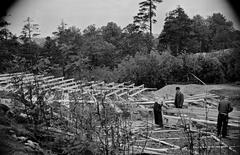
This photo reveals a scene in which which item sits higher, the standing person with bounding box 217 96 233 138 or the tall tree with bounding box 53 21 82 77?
the tall tree with bounding box 53 21 82 77

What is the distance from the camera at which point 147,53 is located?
20.9m

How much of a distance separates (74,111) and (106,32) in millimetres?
29483

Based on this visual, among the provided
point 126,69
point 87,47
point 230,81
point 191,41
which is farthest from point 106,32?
point 230,81

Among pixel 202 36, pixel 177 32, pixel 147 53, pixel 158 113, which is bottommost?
pixel 158 113

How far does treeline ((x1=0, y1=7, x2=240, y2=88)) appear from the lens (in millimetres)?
18062

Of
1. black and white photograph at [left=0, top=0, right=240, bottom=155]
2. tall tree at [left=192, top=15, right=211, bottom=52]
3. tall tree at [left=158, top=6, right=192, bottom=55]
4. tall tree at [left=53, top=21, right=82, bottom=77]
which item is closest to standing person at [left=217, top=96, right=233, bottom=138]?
black and white photograph at [left=0, top=0, right=240, bottom=155]

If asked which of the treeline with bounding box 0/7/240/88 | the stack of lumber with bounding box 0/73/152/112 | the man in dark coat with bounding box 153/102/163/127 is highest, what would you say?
the treeline with bounding box 0/7/240/88

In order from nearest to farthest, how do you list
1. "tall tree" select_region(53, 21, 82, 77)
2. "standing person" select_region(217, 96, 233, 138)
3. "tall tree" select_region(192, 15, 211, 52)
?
"standing person" select_region(217, 96, 233, 138) → "tall tree" select_region(53, 21, 82, 77) → "tall tree" select_region(192, 15, 211, 52)

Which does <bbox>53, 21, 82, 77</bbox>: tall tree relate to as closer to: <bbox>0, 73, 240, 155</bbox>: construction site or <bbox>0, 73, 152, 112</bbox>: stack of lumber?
<bbox>0, 73, 152, 112</bbox>: stack of lumber

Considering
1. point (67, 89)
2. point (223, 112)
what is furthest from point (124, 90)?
point (223, 112)

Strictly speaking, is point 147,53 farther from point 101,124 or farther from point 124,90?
point 101,124

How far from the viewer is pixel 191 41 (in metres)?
24.3

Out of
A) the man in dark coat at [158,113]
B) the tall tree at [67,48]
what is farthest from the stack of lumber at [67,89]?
the tall tree at [67,48]

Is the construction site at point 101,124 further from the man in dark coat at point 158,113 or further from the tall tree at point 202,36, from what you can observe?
the tall tree at point 202,36
